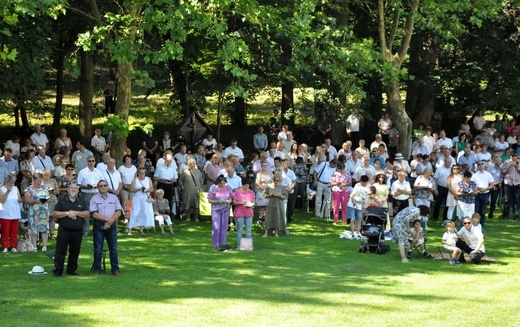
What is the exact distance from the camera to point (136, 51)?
22.8m

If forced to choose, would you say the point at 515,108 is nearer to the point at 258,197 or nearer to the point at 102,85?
the point at 258,197

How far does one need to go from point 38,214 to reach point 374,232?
6895 mm

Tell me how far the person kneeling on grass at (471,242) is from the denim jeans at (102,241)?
701cm

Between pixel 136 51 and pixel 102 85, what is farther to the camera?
pixel 102 85

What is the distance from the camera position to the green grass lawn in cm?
1548

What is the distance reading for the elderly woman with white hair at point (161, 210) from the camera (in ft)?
77.8

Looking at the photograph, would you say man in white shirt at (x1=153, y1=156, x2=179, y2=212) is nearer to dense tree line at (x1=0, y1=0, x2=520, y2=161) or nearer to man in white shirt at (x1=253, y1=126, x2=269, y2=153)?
dense tree line at (x1=0, y1=0, x2=520, y2=161)

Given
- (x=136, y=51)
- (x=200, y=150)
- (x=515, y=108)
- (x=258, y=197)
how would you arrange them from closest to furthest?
(x=136, y=51) → (x=258, y=197) → (x=200, y=150) → (x=515, y=108)

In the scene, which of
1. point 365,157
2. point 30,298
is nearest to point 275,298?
point 30,298

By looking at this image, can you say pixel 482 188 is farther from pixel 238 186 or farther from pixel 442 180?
pixel 238 186

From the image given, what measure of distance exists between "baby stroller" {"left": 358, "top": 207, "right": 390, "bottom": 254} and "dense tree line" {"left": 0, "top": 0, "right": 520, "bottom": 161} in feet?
13.1

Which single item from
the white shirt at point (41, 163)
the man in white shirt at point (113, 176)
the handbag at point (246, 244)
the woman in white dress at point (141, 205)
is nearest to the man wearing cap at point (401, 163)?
the handbag at point (246, 244)

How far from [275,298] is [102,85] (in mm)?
24773

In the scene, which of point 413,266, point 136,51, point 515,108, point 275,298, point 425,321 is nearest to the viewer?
point 425,321
